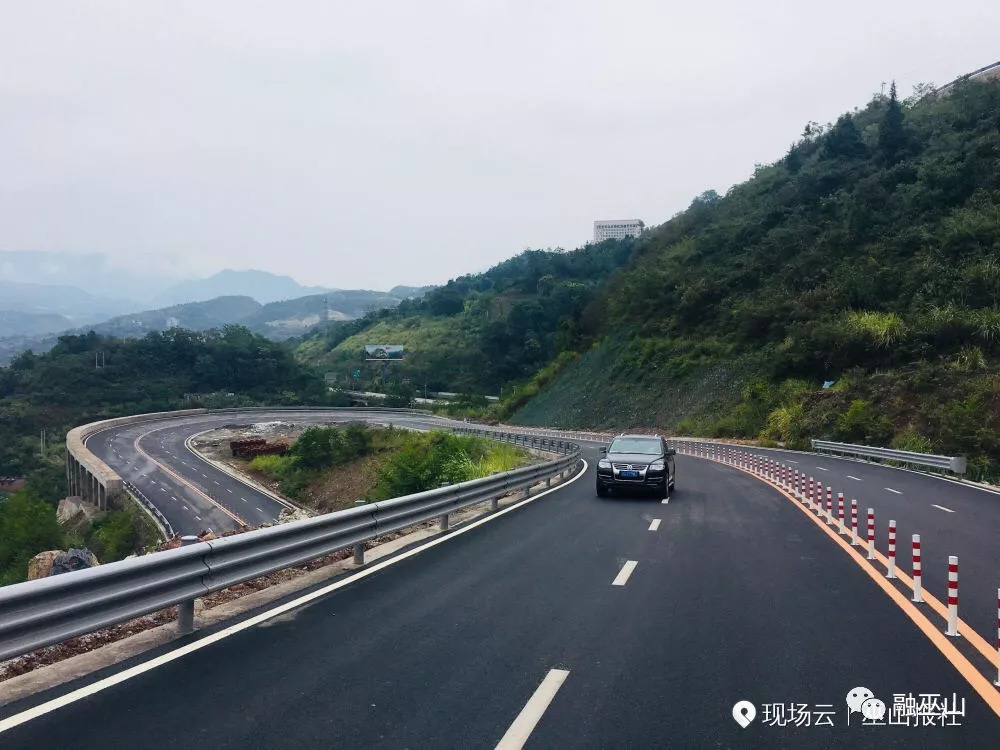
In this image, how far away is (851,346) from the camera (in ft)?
175

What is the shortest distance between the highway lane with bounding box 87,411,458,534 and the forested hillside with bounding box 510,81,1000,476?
862 inches

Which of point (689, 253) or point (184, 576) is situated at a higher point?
point (689, 253)

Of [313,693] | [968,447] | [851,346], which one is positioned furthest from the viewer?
[851,346]

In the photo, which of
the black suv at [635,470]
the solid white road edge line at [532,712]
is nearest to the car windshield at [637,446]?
the black suv at [635,470]

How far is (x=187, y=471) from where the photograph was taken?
60625mm

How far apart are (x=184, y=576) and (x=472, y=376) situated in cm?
11827

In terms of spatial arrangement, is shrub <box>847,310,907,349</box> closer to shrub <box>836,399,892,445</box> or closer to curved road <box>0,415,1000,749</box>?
shrub <box>836,399,892,445</box>

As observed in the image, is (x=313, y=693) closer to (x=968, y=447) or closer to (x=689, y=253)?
(x=968, y=447)

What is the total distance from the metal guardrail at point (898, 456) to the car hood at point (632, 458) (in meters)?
14.1

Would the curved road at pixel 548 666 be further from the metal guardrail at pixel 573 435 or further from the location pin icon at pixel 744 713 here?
the metal guardrail at pixel 573 435

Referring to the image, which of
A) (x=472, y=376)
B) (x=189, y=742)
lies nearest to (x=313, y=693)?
(x=189, y=742)

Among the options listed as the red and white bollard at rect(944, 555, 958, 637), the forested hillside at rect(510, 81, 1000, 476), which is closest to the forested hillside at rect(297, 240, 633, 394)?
the forested hillside at rect(510, 81, 1000, 476)

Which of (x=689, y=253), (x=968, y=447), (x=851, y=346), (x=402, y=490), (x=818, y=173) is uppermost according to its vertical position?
(x=818, y=173)

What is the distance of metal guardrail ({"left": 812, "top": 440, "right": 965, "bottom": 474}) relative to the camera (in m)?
29.1
